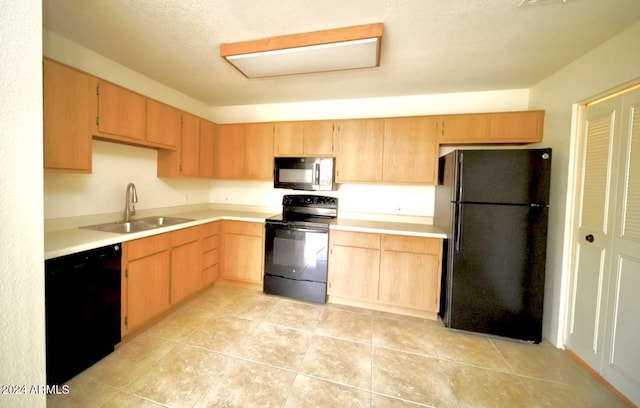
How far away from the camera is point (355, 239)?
8.45 feet

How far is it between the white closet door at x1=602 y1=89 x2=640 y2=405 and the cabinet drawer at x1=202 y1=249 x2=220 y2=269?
11.5 ft

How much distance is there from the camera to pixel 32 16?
3.18 feet

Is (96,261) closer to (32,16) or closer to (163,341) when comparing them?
(163,341)

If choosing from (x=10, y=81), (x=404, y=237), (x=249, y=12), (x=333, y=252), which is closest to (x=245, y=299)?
(x=333, y=252)

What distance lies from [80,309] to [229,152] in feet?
7.18

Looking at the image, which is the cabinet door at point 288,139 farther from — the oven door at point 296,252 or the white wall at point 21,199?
the white wall at point 21,199

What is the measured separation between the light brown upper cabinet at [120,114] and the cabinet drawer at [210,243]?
1.20m

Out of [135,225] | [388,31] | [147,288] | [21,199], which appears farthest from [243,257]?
[388,31]

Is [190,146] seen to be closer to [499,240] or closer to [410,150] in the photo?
[410,150]

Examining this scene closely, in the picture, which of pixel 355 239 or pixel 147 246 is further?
pixel 355 239

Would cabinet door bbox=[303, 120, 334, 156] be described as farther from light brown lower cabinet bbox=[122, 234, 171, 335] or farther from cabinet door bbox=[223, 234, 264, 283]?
light brown lower cabinet bbox=[122, 234, 171, 335]

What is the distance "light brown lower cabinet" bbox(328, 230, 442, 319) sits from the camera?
7.82 ft

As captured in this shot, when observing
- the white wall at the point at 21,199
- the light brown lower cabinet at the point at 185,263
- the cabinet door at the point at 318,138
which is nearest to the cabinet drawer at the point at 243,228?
the light brown lower cabinet at the point at 185,263

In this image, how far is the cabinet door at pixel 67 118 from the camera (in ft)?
5.21
